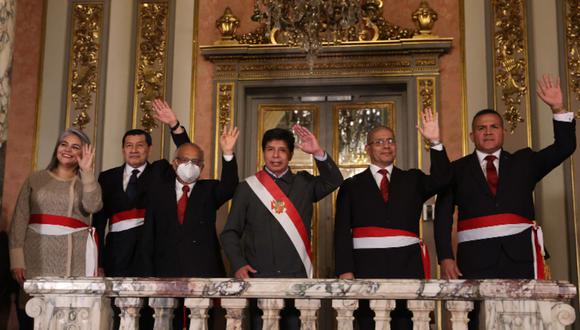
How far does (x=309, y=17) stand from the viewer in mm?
4512

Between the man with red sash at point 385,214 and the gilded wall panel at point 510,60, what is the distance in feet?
5.89

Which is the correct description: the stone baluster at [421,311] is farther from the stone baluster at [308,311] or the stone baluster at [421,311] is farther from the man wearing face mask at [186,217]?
the man wearing face mask at [186,217]

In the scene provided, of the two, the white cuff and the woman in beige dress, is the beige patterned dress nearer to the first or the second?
the woman in beige dress

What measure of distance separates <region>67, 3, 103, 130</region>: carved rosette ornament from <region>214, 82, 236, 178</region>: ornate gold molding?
965 millimetres

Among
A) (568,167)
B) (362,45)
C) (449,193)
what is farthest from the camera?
(362,45)

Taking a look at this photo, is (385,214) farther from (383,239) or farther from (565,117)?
(565,117)

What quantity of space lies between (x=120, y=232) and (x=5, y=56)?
1.16 m

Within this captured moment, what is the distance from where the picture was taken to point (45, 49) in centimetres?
610

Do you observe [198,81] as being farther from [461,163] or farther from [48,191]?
[461,163]

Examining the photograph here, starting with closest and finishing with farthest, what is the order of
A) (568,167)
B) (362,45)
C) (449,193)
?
1. (449,193)
2. (568,167)
3. (362,45)

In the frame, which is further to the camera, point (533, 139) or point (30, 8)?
point (30, 8)

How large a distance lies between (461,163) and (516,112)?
166 centimetres

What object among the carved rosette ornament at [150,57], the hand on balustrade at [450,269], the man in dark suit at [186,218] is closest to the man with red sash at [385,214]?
the hand on balustrade at [450,269]

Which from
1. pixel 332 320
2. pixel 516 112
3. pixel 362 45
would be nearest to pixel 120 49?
pixel 362 45
